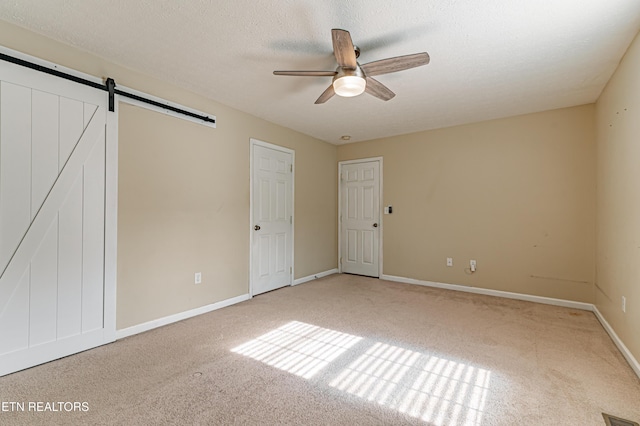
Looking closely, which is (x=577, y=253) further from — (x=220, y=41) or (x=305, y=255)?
(x=220, y=41)

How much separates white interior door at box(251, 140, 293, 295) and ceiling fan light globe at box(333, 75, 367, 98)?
1.96 meters

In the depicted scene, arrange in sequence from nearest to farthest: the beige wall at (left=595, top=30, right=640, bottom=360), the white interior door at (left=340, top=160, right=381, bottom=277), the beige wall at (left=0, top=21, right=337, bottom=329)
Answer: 1. the beige wall at (left=595, top=30, right=640, bottom=360)
2. the beige wall at (left=0, top=21, right=337, bottom=329)
3. the white interior door at (left=340, top=160, right=381, bottom=277)

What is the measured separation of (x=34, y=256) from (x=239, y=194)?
200cm

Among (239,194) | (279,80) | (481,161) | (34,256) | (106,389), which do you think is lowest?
(106,389)

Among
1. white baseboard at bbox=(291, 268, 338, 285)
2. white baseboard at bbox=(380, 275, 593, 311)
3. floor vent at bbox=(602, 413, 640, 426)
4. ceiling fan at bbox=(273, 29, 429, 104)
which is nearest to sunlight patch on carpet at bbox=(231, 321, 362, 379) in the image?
floor vent at bbox=(602, 413, 640, 426)

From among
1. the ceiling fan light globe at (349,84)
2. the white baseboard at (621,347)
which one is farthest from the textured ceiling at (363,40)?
the white baseboard at (621,347)

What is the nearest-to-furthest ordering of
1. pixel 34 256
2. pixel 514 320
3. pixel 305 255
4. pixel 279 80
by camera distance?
pixel 34 256, pixel 279 80, pixel 514 320, pixel 305 255

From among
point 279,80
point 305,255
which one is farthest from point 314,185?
point 279,80

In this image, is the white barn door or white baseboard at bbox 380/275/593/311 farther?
white baseboard at bbox 380/275/593/311

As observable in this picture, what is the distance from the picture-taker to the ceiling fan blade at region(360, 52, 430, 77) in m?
2.08

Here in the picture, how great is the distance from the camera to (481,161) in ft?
13.8

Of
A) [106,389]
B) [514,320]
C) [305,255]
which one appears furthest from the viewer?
[305,255]

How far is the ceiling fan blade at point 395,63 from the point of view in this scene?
2078 millimetres

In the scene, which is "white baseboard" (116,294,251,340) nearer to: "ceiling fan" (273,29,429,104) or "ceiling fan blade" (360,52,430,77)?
"ceiling fan" (273,29,429,104)
